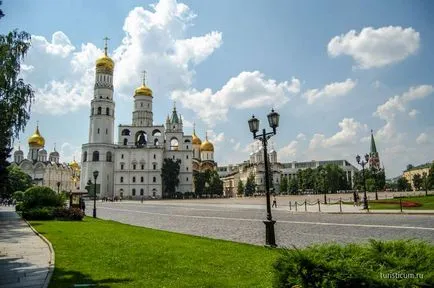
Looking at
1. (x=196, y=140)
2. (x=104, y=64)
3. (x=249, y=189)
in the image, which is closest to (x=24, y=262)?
(x=104, y=64)

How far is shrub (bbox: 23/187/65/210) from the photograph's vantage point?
2692cm

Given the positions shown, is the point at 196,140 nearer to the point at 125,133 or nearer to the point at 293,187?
the point at 125,133

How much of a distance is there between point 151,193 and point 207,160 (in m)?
36.7

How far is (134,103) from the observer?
10269 centimetres

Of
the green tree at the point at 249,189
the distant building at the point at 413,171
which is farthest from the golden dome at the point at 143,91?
the distant building at the point at 413,171

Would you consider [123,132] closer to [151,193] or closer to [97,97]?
[97,97]

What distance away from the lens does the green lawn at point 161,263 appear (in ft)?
23.4

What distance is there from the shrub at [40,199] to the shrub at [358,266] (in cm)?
2622

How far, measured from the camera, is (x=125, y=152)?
95625 millimetres

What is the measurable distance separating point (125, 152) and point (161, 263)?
8955cm

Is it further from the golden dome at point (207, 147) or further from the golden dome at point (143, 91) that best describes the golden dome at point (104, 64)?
the golden dome at point (207, 147)

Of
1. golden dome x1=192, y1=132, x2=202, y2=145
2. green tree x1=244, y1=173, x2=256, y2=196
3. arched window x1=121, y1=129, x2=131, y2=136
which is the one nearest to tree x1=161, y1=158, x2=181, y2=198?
arched window x1=121, y1=129, x2=131, y2=136

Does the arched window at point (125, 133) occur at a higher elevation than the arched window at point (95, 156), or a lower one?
higher

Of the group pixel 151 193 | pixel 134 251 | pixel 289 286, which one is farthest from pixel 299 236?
pixel 151 193
